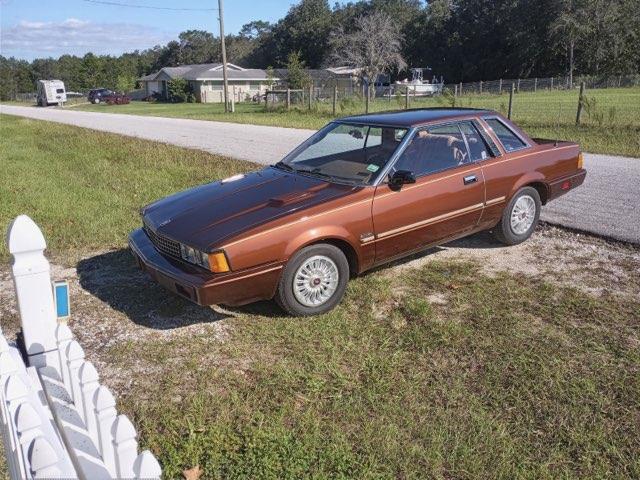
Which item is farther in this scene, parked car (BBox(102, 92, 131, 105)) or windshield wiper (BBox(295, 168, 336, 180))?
parked car (BBox(102, 92, 131, 105))

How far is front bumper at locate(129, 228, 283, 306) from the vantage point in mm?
3871

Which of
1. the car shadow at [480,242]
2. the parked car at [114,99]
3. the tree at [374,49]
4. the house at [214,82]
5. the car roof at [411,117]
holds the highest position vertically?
the tree at [374,49]

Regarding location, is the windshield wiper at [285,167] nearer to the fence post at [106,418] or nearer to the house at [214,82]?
the fence post at [106,418]

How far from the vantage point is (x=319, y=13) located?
8788cm

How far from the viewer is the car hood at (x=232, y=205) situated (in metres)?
4.12

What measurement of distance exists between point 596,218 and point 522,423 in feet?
14.9

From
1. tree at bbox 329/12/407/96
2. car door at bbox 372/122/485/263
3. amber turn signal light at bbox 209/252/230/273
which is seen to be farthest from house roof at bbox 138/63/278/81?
amber turn signal light at bbox 209/252/230/273

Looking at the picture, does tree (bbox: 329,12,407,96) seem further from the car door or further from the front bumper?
the front bumper

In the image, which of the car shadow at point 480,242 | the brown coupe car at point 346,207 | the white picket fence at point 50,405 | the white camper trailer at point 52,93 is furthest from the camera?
the white camper trailer at point 52,93

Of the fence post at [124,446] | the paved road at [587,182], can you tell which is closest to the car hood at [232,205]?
the fence post at [124,446]

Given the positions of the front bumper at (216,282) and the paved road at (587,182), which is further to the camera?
the paved road at (587,182)

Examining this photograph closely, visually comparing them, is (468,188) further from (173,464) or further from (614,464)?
(173,464)

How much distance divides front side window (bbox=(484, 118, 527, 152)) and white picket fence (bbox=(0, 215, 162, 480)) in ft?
14.2

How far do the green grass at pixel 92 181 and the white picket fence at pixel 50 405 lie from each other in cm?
353
